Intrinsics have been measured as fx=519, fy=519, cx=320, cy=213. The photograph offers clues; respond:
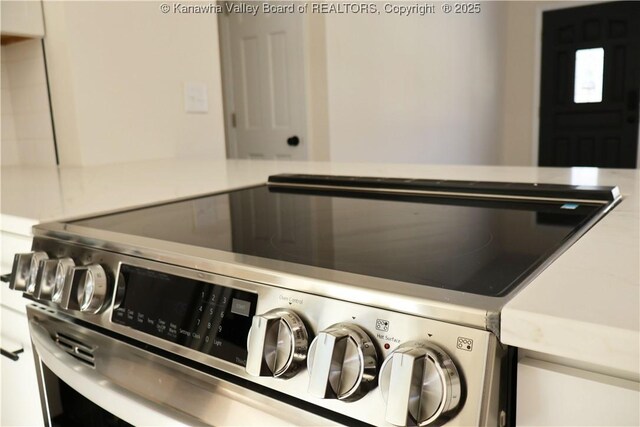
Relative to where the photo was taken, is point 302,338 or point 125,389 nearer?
point 302,338

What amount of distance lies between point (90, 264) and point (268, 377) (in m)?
0.35

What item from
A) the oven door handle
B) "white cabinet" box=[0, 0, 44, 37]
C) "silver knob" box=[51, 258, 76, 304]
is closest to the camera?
the oven door handle

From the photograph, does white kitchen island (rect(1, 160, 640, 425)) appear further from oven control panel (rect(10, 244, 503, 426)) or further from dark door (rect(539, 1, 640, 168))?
Answer: dark door (rect(539, 1, 640, 168))

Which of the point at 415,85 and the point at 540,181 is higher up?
the point at 415,85

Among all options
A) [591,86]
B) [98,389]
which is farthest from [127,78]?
[591,86]

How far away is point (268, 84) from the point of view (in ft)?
11.1

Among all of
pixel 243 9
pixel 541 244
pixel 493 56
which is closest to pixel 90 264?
pixel 541 244

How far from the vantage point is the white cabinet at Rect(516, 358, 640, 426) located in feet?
1.27

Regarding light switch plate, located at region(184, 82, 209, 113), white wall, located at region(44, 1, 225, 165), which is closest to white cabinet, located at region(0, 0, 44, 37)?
white wall, located at region(44, 1, 225, 165)

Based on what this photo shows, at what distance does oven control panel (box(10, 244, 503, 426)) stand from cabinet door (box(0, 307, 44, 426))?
0.96 feet

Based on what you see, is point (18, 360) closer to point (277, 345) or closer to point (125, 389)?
point (125, 389)

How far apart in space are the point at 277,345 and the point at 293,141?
2837 millimetres

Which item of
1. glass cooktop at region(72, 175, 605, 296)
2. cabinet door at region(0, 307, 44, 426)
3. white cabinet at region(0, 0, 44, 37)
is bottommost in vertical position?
cabinet door at region(0, 307, 44, 426)

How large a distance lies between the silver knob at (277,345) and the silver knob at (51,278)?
0.37 m
